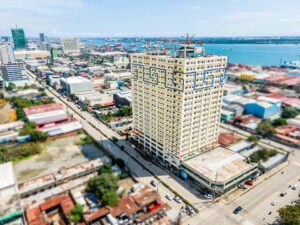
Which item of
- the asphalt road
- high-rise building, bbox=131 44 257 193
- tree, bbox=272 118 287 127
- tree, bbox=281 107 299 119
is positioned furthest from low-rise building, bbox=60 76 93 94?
tree, bbox=281 107 299 119

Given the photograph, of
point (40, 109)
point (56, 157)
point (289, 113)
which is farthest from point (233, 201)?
point (40, 109)

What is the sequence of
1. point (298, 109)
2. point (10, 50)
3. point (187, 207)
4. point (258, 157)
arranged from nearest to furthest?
1. point (187, 207)
2. point (258, 157)
3. point (298, 109)
4. point (10, 50)

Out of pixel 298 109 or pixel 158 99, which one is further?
pixel 298 109

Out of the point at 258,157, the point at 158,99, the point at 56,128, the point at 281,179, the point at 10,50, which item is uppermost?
the point at 10,50

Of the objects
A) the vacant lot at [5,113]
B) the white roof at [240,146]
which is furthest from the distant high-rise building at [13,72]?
the white roof at [240,146]

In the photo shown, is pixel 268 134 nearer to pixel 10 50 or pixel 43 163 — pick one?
pixel 43 163

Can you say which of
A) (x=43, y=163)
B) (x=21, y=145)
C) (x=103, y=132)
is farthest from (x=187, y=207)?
(x=21, y=145)

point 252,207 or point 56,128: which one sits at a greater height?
point 56,128
